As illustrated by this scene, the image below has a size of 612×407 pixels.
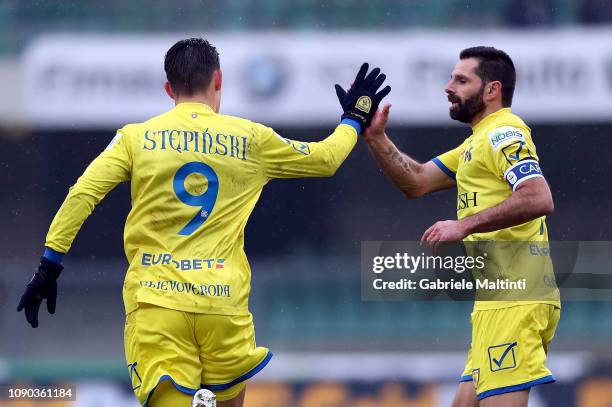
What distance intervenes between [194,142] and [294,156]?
0.36 metres

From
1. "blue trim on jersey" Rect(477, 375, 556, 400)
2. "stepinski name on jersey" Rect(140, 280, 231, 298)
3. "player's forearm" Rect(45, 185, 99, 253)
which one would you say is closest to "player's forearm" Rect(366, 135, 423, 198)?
"blue trim on jersey" Rect(477, 375, 556, 400)

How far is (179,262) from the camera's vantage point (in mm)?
3834

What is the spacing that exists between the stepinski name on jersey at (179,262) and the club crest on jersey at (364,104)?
0.84 meters

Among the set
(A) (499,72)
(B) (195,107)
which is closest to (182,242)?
(B) (195,107)

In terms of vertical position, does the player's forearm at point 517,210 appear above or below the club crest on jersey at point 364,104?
below

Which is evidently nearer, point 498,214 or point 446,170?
point 498,214

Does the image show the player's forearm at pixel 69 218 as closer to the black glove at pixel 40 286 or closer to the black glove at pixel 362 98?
the black glove at pixel 40 286

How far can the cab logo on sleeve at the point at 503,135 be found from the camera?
421cm

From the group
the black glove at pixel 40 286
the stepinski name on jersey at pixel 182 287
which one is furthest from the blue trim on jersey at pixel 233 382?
the black glove at pixel 40 286

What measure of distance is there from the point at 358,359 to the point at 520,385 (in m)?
3.23

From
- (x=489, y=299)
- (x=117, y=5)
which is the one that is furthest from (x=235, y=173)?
(x=117, y=5)

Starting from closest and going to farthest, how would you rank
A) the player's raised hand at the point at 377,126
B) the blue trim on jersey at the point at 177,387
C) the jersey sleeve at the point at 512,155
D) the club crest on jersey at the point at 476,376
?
the blue trim on jersey at the point at 177,387 < the jersey sleeve at the point at 512,155 < the club crest on jersey at the point at 476,376 < the player's raised hand at the point at 377,126

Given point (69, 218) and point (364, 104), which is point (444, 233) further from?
point (69, 218)

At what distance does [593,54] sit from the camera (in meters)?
7.33
